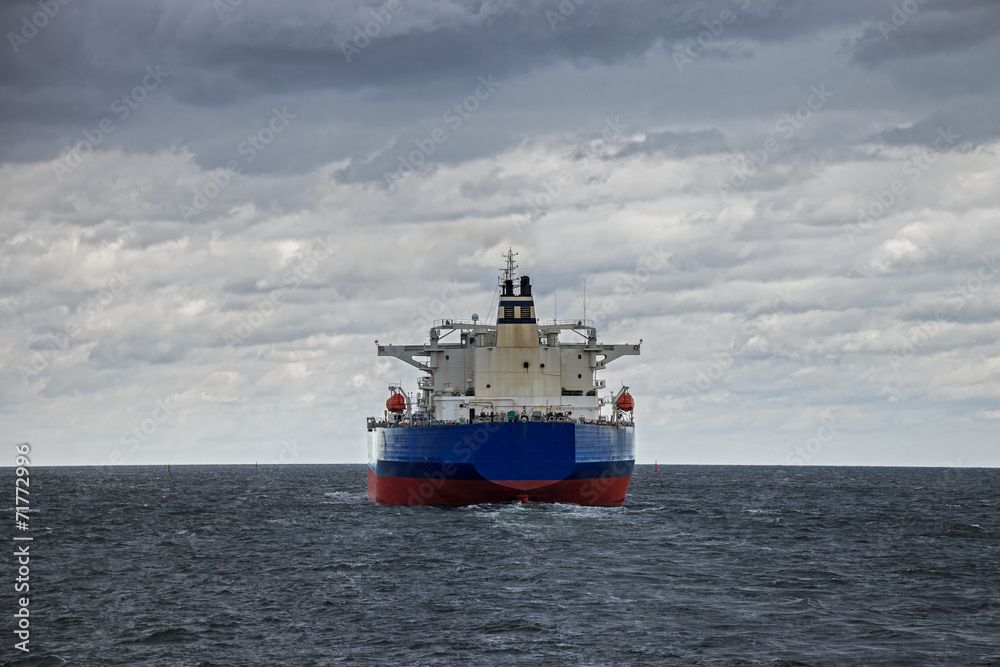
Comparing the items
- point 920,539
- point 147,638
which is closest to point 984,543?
point 920,539

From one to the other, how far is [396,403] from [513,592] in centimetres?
3697

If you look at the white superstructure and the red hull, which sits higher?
the white superstructure

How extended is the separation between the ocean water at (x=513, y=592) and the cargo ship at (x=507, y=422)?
176 cm

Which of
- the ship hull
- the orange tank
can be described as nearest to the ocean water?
the ship hull

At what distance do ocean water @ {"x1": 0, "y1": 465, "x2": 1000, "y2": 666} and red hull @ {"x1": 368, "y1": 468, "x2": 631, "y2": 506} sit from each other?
0.77 meters

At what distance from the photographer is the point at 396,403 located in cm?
6850

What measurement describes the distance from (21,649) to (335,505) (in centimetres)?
5145

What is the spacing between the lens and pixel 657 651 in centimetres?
2455

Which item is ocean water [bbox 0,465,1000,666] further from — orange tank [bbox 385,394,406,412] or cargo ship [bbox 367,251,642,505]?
orange tank [bbox 385,394,406,412]

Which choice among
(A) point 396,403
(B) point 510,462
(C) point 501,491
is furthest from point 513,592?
(A) point 396,403

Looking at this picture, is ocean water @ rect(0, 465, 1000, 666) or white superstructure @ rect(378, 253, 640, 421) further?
white superstructure @ rect(378, 253, 640, 421)

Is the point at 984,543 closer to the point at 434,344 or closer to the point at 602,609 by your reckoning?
the point at 602,609

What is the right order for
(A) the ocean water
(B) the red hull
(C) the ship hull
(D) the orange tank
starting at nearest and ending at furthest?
(A) the ocean water
(C) the ship hull
(B) the red hull
(D) the orange tank

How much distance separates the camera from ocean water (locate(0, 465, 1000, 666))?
25.0 m
